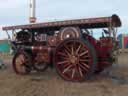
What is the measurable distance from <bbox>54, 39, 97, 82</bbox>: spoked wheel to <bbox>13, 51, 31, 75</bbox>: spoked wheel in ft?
8.03

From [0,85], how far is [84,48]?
3557 mm

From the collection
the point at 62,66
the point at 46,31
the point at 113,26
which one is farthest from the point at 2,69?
the point at 113,26

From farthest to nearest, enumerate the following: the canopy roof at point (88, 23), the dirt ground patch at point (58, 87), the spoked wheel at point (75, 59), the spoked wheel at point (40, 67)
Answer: the spoked wheel at point (40, 67) < the canopy roof at point (88, 23) < the spoked wheel at point (75, 59) < the dirt ground patch at point (58, 87)

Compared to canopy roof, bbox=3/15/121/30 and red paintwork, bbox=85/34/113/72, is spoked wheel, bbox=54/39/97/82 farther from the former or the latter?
canopy roof, bbox=3/15/121/30

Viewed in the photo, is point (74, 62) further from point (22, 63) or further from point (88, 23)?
point (22, 63)

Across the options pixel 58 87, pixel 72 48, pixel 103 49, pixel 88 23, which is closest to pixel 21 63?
pixel 72 48

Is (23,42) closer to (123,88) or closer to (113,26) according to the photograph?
(113,26)

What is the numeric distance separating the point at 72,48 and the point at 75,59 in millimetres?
472

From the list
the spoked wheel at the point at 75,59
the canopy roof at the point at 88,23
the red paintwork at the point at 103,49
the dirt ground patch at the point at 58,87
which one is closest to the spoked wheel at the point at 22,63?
the dirt ground patch at the point at 58,87

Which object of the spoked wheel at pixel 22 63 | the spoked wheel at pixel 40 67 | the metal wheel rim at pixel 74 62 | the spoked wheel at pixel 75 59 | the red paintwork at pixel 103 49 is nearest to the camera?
the spoked wheel at pixel 75 59

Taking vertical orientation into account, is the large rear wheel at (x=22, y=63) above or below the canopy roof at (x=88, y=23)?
below

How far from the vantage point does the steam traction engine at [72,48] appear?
14.1 metres

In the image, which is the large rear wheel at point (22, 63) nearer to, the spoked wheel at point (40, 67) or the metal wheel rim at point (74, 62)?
the spoked wheel at point (40, 67)

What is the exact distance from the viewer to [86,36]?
1516cm
